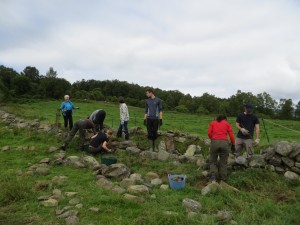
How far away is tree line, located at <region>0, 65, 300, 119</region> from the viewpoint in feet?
222

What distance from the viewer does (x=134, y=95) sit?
88.2 meters

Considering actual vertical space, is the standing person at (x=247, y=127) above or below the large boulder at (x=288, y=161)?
above

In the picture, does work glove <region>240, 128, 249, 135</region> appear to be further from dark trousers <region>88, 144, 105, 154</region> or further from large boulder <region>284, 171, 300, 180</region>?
dark trousers <region>88, 144, 105, 154</region>

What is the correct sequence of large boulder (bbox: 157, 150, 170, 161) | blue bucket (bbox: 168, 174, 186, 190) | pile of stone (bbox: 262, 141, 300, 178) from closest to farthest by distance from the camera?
1. blue bucket (bbox: 168, 174, 186, 190)
2. pile of stone (bbox: 262, 141, 300, 178)
3. large boulder (bbox: 157, 150, 170, 161)

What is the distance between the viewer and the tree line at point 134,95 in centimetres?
6769

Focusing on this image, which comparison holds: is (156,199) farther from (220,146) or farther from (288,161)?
(288,161)

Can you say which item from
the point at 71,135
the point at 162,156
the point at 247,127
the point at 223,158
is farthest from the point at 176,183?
the point at 71,135

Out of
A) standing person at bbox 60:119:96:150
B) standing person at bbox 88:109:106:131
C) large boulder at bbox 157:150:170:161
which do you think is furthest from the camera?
standing person at bbox 88:109:106:131

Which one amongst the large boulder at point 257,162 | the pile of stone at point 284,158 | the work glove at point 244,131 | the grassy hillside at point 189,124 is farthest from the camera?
the grassy hillside at point 189,124

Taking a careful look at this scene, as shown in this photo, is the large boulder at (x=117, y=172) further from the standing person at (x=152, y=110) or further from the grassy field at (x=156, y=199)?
the standing person at (x=152, y=110)

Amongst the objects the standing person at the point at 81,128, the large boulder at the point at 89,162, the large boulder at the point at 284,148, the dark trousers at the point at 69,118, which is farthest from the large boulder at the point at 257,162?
the dark trousers at the point at 69,118

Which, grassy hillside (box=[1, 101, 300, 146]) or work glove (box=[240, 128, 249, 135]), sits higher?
work glove (box=[240, 128, 249, 135])

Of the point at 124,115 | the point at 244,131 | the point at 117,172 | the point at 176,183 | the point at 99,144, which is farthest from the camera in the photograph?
the point at 124,115

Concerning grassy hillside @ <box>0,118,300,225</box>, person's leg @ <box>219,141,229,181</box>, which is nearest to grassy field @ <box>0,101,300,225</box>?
grassy hillside @ <box>0,118,300,225</box>
